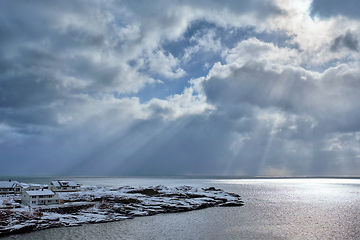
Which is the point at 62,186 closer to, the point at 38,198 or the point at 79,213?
the point at 38,198

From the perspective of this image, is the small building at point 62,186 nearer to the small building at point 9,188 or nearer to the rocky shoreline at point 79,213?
the small building at point 9,188

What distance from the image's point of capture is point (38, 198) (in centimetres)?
6719

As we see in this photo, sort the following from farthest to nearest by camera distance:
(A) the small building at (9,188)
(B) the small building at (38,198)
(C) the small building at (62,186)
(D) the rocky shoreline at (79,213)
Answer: (C) the small building at (62,186) < (A) the small building at (9,188) < (B) the small building at (38,198) < (D) the rocky shoreline at (79,213)

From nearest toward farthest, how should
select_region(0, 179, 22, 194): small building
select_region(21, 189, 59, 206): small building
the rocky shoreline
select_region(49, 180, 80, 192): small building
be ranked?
1. the rocky shoreline
2. select_region(21, 189, 59, 206): small building
3. select_region(0, 179, 22, 194): small building
4. select_region(49, 180, 80, 192): small building

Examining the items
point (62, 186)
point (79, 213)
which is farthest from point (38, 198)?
point (62, 186)

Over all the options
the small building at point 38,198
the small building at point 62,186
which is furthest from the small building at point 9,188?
the small building at point 38,198

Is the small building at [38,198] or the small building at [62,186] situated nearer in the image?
the small building at [38,198]

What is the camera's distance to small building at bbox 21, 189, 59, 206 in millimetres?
65750

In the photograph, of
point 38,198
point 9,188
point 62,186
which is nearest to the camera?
point 38,198

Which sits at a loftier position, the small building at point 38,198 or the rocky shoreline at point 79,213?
the small building at point 38,198

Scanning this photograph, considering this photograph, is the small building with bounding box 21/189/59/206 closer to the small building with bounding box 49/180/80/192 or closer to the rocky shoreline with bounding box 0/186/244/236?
the rocky shoreline with bounding box 0/186/244/236

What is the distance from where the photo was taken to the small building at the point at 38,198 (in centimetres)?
6575

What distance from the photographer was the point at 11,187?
318ft

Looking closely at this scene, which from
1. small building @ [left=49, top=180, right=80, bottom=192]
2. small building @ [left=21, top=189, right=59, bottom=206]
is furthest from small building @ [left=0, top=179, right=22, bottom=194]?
small building @ [left=21, top=189, right=59, bottom=206]
